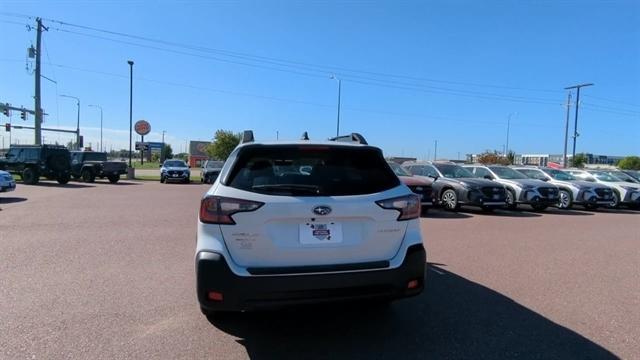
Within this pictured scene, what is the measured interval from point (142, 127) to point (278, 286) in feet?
151

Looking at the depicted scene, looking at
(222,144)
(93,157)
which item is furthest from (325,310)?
(222,144)

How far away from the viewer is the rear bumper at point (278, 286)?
367 cm

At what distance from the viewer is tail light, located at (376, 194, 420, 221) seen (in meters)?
4.03

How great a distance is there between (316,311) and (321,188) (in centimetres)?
173

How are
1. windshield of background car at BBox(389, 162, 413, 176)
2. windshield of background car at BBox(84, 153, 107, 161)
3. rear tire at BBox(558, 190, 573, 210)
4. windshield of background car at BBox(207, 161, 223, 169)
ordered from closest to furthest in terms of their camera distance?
1. windshield of background car at BBox(389, 162, 413, 176)
2. rear tire at BBox(558, 190, 573, 210)
3. windshield of background car at BBox(84, 153, 107, 161)
4. windshield of background car at BBox(207, 161, 223, 169)

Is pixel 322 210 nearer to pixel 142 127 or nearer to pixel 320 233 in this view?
pixel 320 233

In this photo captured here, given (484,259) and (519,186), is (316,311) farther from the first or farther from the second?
(519,186)

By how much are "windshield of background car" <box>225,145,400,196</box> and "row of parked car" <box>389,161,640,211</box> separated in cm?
1037

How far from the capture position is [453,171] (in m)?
17.4

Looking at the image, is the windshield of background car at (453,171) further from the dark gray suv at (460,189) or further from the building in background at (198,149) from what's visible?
the building in background at (198,149)

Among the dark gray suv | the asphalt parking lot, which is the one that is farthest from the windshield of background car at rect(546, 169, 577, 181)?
the asphalt parking lot

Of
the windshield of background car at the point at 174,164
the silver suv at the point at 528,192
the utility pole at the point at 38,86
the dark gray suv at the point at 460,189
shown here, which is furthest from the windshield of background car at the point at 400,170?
the utility pole at the point at 38,86

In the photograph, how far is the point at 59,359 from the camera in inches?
150

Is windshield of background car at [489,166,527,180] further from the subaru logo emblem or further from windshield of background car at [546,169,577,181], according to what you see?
the subaru logo emblem
